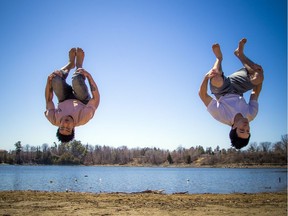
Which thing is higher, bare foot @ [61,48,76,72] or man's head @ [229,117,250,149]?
bare foot @ [61,48,76,72]

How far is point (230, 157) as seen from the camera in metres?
151

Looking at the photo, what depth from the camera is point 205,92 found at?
5.96 metres

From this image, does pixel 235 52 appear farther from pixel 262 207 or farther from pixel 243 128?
pixel 262 207

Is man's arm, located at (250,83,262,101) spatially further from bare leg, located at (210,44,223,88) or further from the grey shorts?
bare leg, located at (210,44,223,88)

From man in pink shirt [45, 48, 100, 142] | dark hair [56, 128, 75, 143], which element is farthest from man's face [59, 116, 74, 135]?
dark hair [56, 128, 75, 143]

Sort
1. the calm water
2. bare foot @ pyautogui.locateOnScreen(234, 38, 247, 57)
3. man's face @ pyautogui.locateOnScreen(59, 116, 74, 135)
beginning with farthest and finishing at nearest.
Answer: the calm water
bare foot @ pyautogui.locateOnScreen(234, 38, 247, 57)
man's face @ pyautogui.locateOnScreen(59, 116, 74, 135)

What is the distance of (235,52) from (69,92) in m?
3.68

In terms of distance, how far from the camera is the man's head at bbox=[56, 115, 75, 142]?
5.91 meters

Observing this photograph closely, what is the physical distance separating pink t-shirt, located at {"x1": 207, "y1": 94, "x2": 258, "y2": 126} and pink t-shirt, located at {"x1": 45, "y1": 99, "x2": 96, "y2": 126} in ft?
8.01

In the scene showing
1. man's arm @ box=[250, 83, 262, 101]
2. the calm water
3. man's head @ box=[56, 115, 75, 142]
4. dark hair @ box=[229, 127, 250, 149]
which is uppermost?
man's arm @ box=[250, 83, 262, 101]

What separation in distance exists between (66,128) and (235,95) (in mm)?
3478

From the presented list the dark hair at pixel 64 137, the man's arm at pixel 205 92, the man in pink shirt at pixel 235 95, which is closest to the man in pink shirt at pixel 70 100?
the dark hair at pixel 64 137

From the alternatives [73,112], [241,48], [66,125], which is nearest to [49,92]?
[73,112]

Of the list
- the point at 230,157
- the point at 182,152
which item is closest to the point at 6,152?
the point at 182,152
